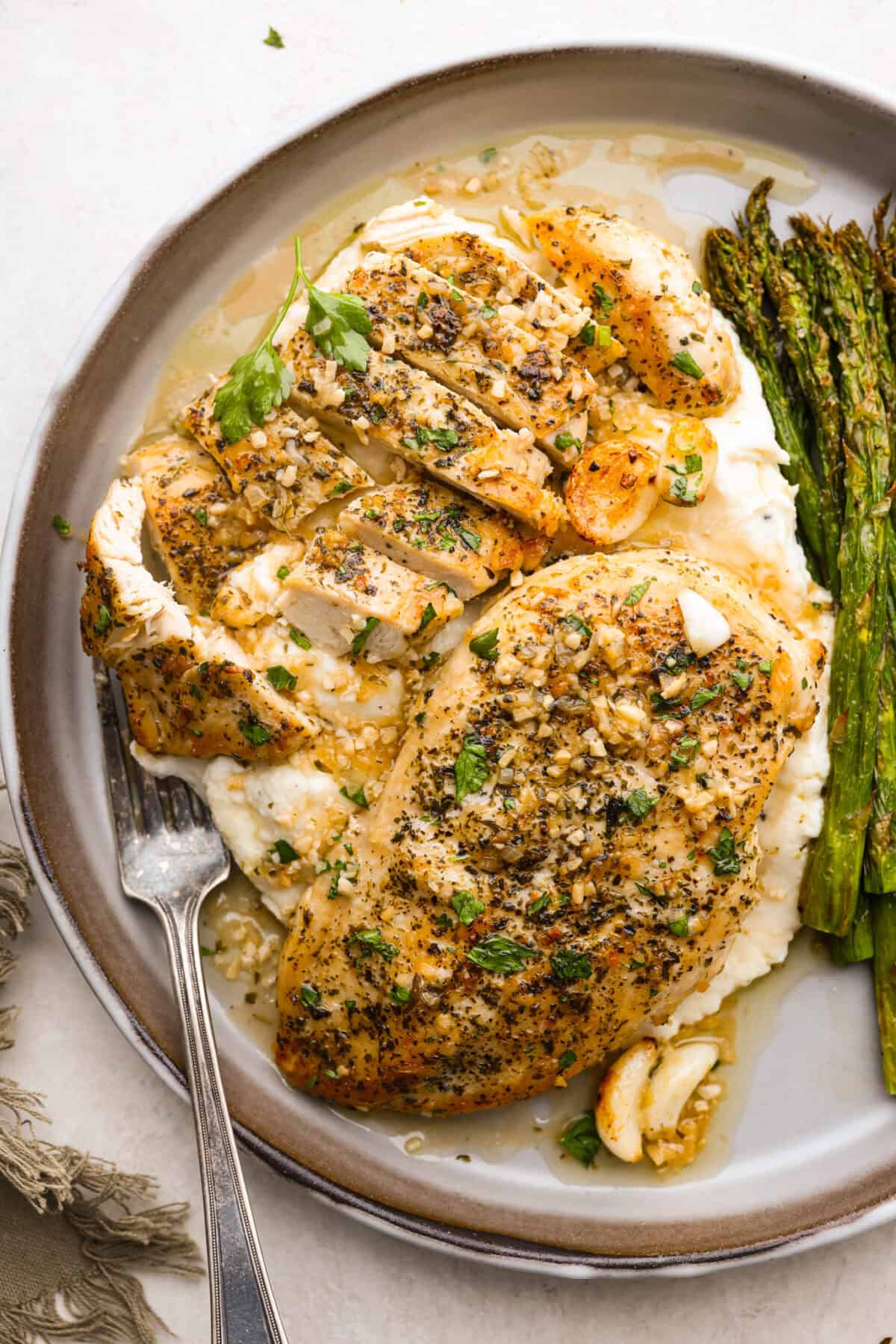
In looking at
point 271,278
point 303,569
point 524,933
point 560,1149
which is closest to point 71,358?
point 271,278

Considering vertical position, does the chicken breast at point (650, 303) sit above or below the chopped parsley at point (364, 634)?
above

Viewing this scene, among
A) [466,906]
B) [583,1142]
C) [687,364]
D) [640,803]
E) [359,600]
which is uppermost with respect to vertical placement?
[687,364]

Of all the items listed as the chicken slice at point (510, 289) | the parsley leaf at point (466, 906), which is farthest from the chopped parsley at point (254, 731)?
the chicken slice at point (510, 289)

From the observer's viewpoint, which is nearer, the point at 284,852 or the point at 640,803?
the point at 640,803

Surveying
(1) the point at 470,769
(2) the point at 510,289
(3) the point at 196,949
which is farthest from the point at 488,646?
(3) the point at 196,949

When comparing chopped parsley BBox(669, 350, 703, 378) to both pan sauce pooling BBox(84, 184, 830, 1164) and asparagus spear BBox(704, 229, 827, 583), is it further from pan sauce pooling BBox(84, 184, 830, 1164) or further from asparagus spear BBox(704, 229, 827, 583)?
asparagus spear BBox(704, 229, 827, 583)

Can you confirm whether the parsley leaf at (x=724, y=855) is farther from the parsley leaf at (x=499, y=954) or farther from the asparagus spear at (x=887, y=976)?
the asparagus spear at (x=887, y=976)

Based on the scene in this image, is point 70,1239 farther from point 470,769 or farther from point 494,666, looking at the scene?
point 494,666
